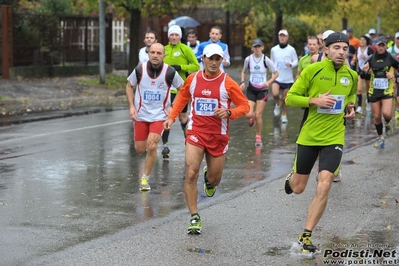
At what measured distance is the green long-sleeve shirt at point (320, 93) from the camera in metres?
8.20

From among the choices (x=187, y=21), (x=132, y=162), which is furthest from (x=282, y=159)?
(x=187, y=21)

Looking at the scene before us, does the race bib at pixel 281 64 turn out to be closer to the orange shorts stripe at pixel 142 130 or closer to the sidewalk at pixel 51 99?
the sidewalk at pixel 51 99

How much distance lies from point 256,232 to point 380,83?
23.8ft

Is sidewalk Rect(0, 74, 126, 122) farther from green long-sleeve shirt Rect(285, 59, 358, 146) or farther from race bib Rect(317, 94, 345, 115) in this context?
race bib Rect(317, 94, 345, 115)

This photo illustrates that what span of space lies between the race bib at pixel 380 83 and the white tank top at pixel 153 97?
4.98 meters

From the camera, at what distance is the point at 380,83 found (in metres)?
15.2

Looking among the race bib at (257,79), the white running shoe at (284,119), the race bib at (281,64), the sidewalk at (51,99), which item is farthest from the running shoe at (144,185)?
the race bib at (281,64)

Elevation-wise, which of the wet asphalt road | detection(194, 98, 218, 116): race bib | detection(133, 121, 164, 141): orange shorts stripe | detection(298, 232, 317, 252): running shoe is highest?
detection(194, 98, 218, 116): race bib

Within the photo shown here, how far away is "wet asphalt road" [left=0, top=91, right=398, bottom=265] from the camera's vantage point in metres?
8.67

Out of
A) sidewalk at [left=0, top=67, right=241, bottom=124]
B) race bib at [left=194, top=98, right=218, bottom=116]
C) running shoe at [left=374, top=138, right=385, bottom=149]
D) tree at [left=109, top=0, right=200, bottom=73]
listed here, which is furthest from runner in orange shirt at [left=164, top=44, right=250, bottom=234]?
tree at [left=109, top=0, right=200, bottom=73]

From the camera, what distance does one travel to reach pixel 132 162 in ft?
43.7

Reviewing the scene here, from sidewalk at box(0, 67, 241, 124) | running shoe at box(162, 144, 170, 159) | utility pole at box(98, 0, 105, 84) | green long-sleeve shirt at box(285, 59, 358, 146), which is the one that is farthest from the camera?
utility pole at box(98, 0, 105, 84)

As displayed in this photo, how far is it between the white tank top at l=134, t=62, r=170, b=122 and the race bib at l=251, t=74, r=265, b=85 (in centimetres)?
493

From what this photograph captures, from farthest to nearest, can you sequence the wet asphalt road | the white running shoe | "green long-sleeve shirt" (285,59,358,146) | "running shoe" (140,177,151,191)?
the white running shoe
"running shoe" (140,177,151,191)
the wet asphalt road
"green long-sleeve shirt" (285,59,358,146)
